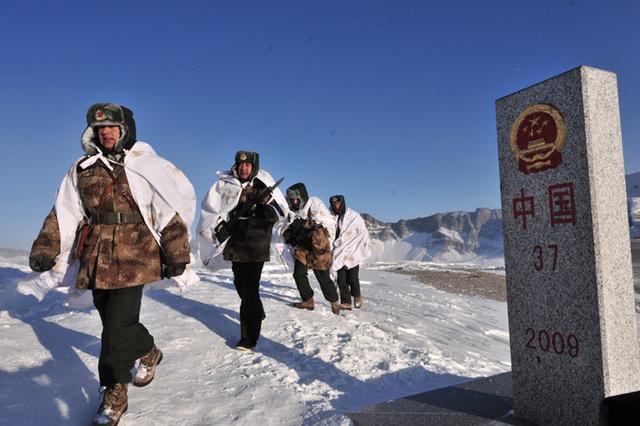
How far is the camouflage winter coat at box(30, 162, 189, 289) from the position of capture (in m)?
2.79

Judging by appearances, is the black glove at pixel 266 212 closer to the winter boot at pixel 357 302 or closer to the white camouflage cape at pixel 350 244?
the white camouflage cape at pixel 350 244

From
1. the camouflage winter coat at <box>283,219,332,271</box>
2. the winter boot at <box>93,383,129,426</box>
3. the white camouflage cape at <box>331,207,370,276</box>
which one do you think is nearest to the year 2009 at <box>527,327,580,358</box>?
the winter boot at <box>93,383,129,426</box>

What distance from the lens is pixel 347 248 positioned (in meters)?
7.57

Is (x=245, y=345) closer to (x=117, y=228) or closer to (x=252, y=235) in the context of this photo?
(x=252, y=235)

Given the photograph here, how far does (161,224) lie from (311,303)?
3808 mm

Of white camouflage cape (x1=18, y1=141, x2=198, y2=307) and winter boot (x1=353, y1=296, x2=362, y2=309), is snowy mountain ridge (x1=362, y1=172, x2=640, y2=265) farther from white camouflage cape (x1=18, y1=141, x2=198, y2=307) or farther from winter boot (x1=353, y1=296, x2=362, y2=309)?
white camouflage cape (x1=18, y1=141, x2=198, y2=307)

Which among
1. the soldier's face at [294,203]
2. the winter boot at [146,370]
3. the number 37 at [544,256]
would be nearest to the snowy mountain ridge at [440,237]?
the soldier's face at [294,203]

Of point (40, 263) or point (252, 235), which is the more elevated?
point (252, 235)

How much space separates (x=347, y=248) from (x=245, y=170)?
137 inches

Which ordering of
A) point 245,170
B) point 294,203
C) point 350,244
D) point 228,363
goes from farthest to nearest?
1. point 350,244
2. point 294,203
3. point 245,170
4. point 228,363

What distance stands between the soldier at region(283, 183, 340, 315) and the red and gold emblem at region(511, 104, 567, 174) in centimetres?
410

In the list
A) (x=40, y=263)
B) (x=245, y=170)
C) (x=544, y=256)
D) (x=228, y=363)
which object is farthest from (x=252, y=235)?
(x=544, y=256)

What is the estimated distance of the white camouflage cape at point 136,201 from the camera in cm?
295

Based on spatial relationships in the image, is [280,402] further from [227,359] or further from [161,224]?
[161,224]
